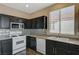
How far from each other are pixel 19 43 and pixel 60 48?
133cm

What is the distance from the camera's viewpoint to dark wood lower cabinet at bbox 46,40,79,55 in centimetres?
142

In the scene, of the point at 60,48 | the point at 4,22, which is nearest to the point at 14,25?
the point at 4,22

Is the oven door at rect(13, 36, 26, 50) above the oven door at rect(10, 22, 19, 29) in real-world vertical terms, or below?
below

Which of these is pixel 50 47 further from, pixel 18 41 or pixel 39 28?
pixel 18 41

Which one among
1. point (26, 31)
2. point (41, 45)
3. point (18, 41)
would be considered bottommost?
point (41, 45)

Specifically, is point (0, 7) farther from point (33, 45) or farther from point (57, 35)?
point (57, 35)

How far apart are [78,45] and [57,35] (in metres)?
0.79

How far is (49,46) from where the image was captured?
1.97m

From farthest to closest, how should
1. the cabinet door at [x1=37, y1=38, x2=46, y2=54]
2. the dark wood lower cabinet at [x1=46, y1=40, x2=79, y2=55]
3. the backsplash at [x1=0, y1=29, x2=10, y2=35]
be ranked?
the cabinet door at [x1=37, y1=38, x2=46, y2=54]
the backsplash at [x1=0, y1=29, x2=10, y2=35]
the dark wood lower cabinet at [x1=46, y1=40, x2=79, y2=55]

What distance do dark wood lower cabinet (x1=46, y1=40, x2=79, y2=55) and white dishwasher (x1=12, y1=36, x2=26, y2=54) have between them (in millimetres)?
863

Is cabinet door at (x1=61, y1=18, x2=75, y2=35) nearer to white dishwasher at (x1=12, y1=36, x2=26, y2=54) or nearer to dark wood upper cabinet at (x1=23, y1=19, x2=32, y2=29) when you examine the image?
dark wood upper cabinet at (x1=23, y1=19, x2=32, y2=29)

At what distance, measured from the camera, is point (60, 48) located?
168cm

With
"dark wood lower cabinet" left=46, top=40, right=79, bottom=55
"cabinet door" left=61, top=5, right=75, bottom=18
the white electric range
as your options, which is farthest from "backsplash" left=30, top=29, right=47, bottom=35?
"cabinet door" left=61, top=5, right=75, bottom=18

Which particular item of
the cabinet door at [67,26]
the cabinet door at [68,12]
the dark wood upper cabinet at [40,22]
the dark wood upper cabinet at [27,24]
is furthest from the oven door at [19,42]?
the cabinet door at [68,12]
